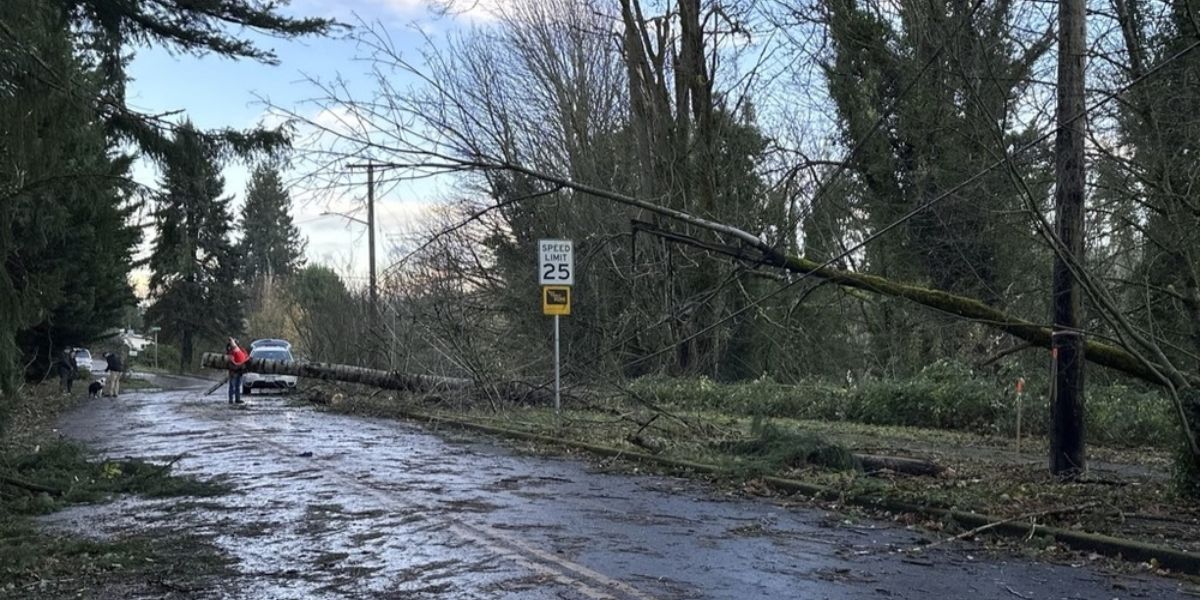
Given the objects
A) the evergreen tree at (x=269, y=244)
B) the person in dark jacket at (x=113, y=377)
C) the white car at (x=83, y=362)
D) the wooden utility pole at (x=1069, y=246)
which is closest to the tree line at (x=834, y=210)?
the wooden utility pole at (x=1069, y=246)

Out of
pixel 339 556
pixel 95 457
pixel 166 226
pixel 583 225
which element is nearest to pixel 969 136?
pixel 339 556

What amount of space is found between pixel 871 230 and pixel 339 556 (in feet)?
53.6

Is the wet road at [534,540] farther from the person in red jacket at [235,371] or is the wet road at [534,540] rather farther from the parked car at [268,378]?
the parked car at [268,378]

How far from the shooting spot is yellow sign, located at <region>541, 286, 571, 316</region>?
17.5 m

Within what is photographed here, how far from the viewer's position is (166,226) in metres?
11.9

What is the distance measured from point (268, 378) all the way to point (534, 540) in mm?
25732

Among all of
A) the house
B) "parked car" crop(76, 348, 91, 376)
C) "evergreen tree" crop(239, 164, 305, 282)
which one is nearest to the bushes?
"parked car" crop(76, 348, 91, 376)

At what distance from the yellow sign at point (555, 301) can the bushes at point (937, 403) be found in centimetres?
240

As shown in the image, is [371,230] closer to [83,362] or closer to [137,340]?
[83,362]

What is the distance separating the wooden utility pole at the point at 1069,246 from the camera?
1041cm

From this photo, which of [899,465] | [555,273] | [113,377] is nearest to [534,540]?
[899,465]

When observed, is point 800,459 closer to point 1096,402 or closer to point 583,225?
point 1096,402

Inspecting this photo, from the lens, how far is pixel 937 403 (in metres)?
18.9

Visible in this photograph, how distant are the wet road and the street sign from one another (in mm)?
3885
